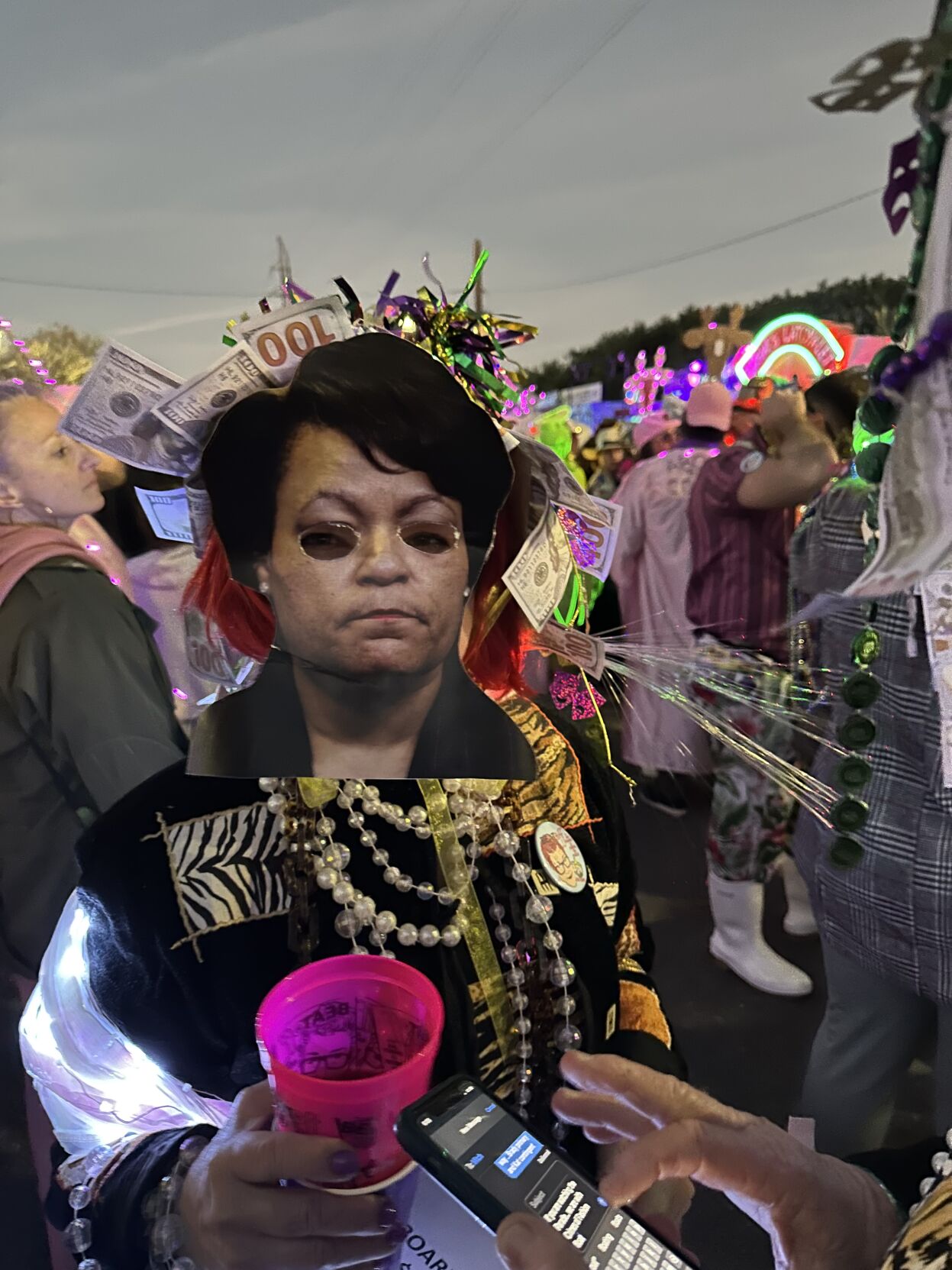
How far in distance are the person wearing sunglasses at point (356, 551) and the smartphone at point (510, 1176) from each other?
20cm

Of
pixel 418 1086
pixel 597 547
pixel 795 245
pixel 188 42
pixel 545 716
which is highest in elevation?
pixel 188 42

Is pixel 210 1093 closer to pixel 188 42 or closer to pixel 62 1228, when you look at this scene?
pixel 62 1228

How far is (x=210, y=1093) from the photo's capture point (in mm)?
512

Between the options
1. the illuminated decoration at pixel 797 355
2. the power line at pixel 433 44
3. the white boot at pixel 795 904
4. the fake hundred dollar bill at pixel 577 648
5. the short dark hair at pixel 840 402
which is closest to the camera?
the power line at pixel 433 44

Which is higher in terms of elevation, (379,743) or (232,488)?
(232,488)

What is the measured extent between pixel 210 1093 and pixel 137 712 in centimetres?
26

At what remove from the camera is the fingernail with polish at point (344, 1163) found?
407mm

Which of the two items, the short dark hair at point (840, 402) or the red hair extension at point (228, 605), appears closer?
the red hair extension at point (228, 605)

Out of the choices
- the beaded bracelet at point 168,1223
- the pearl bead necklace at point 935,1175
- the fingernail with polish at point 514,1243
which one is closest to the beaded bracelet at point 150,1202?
the beaded bracelet at point 168,1223

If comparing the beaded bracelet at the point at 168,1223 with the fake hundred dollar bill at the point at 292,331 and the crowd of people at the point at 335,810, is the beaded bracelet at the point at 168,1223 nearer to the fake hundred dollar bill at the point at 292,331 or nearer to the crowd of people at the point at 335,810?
the crowd of people at the point at 335,810

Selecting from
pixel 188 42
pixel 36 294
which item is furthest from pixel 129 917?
pixel 188 42

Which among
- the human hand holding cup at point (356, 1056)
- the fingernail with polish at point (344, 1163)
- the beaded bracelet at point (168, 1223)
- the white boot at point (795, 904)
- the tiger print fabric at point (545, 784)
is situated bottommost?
the white boot at point (795, 904)

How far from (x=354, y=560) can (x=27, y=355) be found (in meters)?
0.27

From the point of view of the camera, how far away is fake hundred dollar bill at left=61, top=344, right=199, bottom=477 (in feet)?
1.55
